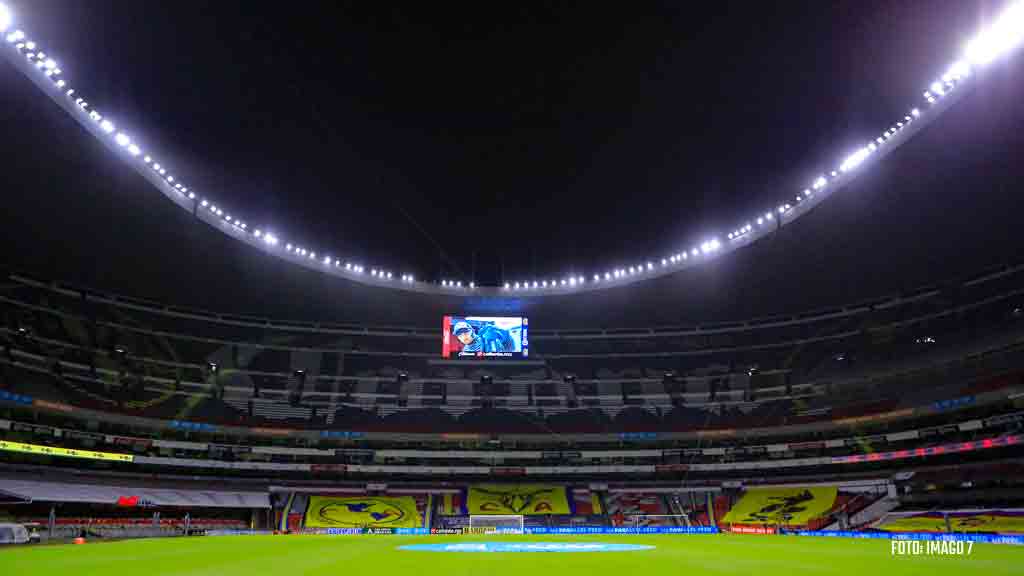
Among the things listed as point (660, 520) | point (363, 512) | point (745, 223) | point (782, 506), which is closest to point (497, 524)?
point (363, 512)

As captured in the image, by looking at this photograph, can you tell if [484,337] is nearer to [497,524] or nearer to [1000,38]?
[497,524]

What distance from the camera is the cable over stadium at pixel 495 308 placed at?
69.9 feet

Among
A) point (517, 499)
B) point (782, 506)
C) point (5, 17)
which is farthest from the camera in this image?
point (517, 499)

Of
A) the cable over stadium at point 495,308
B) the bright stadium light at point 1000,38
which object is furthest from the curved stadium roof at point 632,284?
the bright stadium light at point 1000,38

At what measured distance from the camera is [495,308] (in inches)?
2025

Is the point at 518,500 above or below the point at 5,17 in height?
below

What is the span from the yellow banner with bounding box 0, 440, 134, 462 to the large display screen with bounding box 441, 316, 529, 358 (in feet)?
78.6

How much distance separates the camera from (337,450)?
176ft

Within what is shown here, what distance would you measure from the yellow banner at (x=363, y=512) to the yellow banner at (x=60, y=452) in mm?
13805

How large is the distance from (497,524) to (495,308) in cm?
1656

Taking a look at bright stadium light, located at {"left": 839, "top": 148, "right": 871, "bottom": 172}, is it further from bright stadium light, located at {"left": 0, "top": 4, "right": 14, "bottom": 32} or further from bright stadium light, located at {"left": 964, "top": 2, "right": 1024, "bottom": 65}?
bright stadium light, located at {"left": 0, "top": 4, "right": 14, "bottom": 32}

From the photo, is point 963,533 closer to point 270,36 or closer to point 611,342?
point 611,342

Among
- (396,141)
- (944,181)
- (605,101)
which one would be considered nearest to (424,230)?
(396,141)

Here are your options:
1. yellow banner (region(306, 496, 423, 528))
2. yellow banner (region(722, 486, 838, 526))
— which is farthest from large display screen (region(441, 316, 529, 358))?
yellow banner (region(722, 486, 838, 526))
